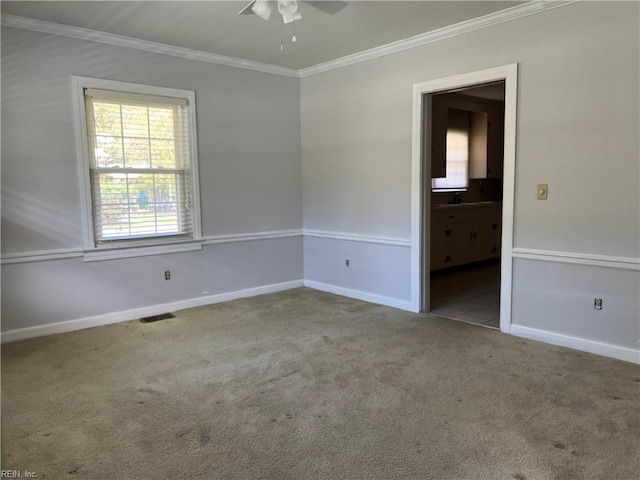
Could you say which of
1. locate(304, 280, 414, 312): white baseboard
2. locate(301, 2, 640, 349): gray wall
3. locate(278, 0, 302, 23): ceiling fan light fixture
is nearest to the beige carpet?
locate(301, 2, 640, 349): gray wall

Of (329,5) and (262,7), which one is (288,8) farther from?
(329,5)

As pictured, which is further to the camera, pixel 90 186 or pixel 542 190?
pixel 90 186

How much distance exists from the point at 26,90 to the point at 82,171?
2.41 feet

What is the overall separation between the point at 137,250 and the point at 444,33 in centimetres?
337

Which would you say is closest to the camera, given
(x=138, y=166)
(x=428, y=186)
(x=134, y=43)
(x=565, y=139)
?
(x=565, y=139)

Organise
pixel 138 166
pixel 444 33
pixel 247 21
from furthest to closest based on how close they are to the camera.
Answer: pixel 138 166
pixel 444 33
pixel 247 21

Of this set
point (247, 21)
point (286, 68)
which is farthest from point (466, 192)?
point (247, 21)

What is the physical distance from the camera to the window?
7160 millimetres

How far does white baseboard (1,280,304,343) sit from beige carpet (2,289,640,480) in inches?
4.6

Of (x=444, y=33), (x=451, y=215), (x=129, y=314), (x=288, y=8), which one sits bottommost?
(x=129, y=314)

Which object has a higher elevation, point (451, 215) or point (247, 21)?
point (247, 21)

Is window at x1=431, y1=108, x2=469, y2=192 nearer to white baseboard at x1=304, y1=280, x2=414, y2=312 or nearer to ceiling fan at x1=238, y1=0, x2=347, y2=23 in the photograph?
white baseboard at x1=304, y1=280, x2=414, y2=312

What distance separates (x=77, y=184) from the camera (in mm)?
4059

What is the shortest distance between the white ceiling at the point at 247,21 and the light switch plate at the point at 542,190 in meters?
1.35
